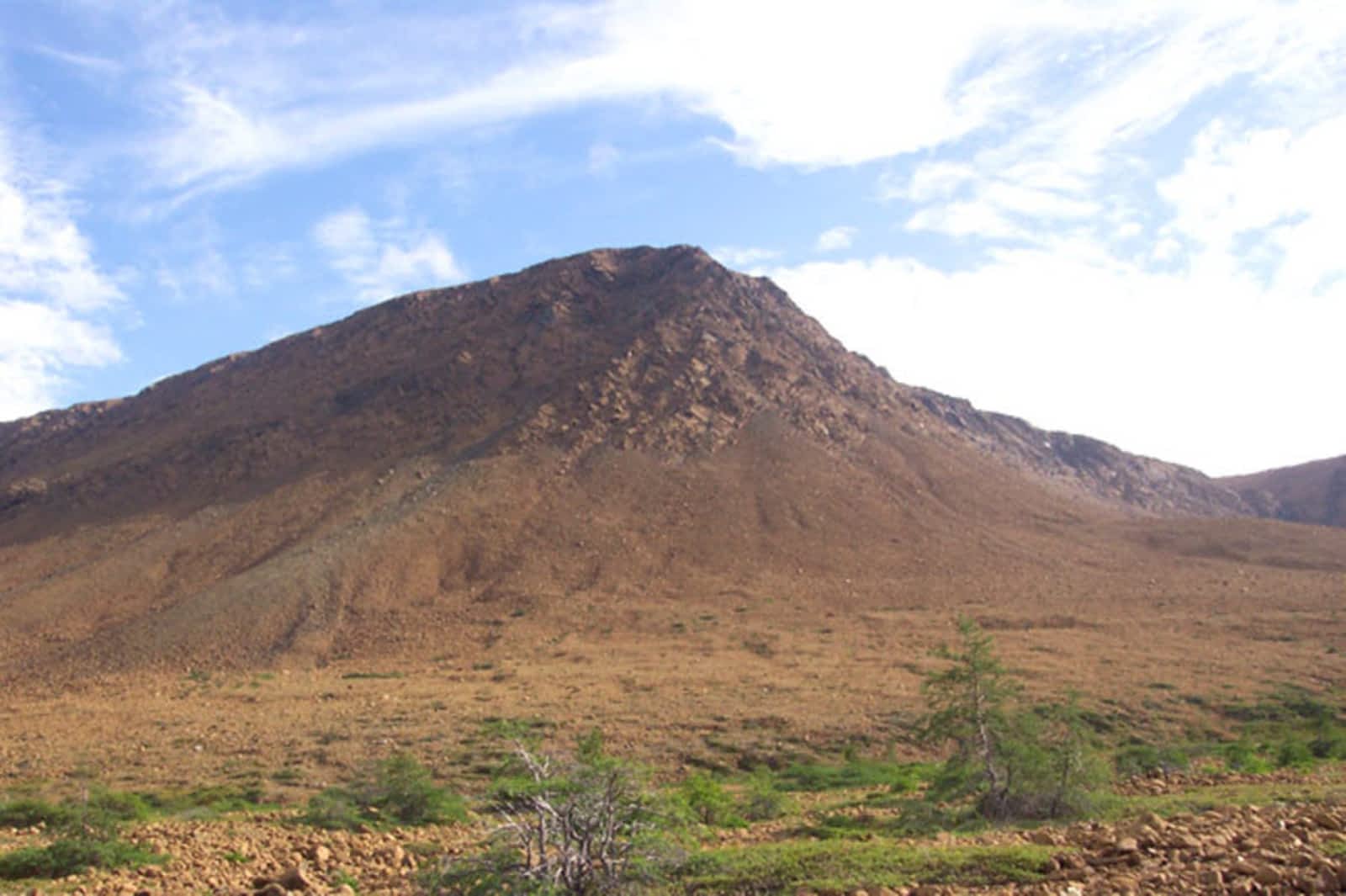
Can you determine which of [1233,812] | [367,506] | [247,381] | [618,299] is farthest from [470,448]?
[1233,812]

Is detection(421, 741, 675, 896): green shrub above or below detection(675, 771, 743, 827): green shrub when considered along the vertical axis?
above

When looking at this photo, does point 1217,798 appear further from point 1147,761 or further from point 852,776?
point 852,776

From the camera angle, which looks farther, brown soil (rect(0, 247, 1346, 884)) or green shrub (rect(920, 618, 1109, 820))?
brown soil (rect(0, 247, 1346, 884))

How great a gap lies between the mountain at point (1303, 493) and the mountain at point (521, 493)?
21.4 meters

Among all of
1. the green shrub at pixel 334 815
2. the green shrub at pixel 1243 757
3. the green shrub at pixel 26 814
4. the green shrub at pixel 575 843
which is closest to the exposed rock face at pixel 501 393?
the green shrub at pixel 1243 757

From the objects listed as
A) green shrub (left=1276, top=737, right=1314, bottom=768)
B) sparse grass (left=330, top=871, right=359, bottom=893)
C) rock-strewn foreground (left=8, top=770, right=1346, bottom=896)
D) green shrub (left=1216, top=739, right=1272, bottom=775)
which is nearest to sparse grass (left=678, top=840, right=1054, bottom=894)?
rock-strewn foreground (left=8, top=770, right=1346, bottom=896)

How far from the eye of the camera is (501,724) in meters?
21.4

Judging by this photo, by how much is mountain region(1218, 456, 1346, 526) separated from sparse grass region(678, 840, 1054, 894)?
93.2 meters

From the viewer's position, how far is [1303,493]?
9050cm

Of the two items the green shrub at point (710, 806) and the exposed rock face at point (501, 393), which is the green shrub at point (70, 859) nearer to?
the green shrub at point (710, 806)

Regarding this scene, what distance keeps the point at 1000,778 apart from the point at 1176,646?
24262 millimetres

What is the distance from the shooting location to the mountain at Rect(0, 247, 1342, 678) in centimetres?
4150

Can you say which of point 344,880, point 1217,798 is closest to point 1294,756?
point 1217,798

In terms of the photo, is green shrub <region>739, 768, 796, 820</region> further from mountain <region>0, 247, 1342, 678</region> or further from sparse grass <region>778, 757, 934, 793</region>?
mountain <region>0, 247, 1342, 678</region>
